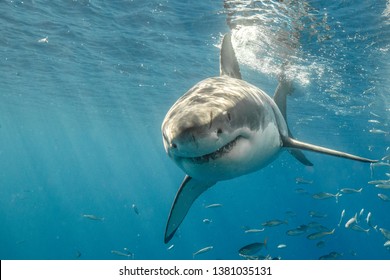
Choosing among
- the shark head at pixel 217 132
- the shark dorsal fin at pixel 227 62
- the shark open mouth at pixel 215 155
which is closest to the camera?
the shark head at pixel 217 132

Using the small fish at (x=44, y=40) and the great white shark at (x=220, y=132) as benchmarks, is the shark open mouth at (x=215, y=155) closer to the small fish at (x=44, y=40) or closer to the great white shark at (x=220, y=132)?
the great white shark at (x=220, y=132)

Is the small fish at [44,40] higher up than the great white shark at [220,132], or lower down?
lower down

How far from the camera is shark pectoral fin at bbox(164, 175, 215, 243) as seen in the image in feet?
17.5

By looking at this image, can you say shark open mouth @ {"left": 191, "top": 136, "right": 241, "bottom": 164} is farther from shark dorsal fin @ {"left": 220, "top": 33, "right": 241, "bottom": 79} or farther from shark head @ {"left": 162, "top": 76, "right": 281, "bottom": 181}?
shark dorsal fin @ {"left": 220, "top": 33, "right": 241, "bottom": 79}

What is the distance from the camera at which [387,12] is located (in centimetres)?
1131

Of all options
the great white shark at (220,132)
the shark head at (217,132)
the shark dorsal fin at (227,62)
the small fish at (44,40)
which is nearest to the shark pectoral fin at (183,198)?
the great white shark at (220,132)

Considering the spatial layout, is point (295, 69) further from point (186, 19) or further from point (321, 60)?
point (186, 19)

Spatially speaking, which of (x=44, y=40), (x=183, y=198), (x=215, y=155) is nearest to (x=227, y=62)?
(x=183, y=198)

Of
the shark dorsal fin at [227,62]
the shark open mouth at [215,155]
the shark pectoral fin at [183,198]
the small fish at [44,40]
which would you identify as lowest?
the small fish at [44,40]

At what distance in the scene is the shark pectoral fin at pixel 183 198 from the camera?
533cm

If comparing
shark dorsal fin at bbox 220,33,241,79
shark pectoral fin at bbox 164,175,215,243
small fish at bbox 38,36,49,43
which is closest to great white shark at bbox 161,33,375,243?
shark pectoral fin at bbox 164,175,215,243

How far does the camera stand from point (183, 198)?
568cm

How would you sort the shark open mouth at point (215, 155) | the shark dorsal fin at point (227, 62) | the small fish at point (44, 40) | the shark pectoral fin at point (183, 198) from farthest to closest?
the small fish at point (44, 40) → the shark dorsal fin at point (227, 62) → the shark pectoral fin at point (183, 198) → the shark open mouth at point (215, 155)
